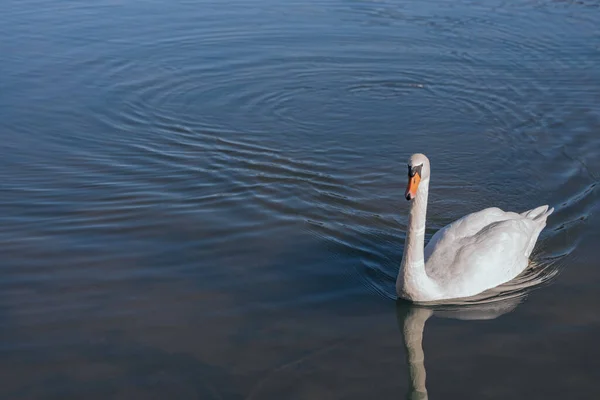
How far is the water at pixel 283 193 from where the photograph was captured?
8.37 m

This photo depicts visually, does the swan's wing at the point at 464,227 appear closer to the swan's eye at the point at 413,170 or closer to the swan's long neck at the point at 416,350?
the swan's long neck at the point at 416,350

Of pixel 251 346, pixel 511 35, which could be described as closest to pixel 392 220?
pixel 251 346

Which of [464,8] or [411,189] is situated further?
[464,8]

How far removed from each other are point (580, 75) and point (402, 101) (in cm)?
394

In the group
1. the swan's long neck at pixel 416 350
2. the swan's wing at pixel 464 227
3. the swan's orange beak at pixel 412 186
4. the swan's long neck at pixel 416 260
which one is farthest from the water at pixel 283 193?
the swan's orange beak at pixel 412 186

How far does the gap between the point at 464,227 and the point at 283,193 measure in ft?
10.6

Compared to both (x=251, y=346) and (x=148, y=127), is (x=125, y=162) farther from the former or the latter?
(x=251, y=346)

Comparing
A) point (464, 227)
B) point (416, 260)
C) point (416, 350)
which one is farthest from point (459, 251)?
point (416, 350)

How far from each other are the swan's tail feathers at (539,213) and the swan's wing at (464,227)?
1.61 ft

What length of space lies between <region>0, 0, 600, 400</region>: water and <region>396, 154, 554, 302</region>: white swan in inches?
11.6

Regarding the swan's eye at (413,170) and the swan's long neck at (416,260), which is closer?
the swan's eye at (413,170)

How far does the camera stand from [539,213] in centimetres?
1105

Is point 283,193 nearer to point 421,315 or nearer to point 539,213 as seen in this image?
point 539,213

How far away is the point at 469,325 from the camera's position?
898 cm
